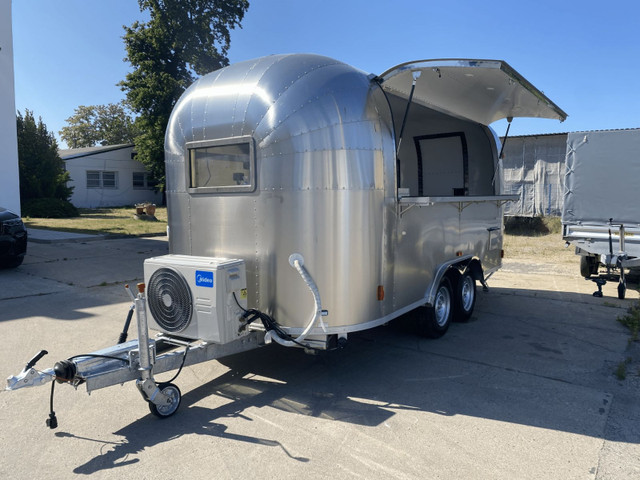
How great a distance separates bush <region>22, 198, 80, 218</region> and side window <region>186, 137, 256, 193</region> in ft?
71.7

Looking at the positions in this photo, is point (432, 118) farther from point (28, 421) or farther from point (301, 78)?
point (28, 421)

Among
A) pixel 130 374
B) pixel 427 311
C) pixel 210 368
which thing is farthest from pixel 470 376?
pixel 130 374

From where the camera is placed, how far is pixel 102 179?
1299 inches

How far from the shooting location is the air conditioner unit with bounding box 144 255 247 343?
13.6 ft

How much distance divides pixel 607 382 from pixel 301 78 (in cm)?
407

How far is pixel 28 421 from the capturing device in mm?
4000

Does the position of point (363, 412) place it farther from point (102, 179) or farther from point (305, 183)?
point (102, 179)

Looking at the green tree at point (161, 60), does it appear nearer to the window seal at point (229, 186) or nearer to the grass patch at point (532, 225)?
the grass patch at point (532, 225)

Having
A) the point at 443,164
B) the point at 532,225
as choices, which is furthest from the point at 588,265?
the point at 532,225

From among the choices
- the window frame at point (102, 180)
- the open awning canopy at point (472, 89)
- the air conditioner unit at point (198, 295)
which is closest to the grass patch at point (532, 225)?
the open awning canopy at point (472, 89)

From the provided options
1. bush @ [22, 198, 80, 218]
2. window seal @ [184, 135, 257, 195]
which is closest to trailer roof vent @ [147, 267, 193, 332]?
window seal @ [184, 135, 257, 195]

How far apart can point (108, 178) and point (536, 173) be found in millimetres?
26554

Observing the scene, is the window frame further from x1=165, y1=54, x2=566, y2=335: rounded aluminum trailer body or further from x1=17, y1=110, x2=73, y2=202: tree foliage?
x1=165, y1=54, x2=566, y2=335: rounded aluminum trailer body

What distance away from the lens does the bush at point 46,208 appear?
926 inches
